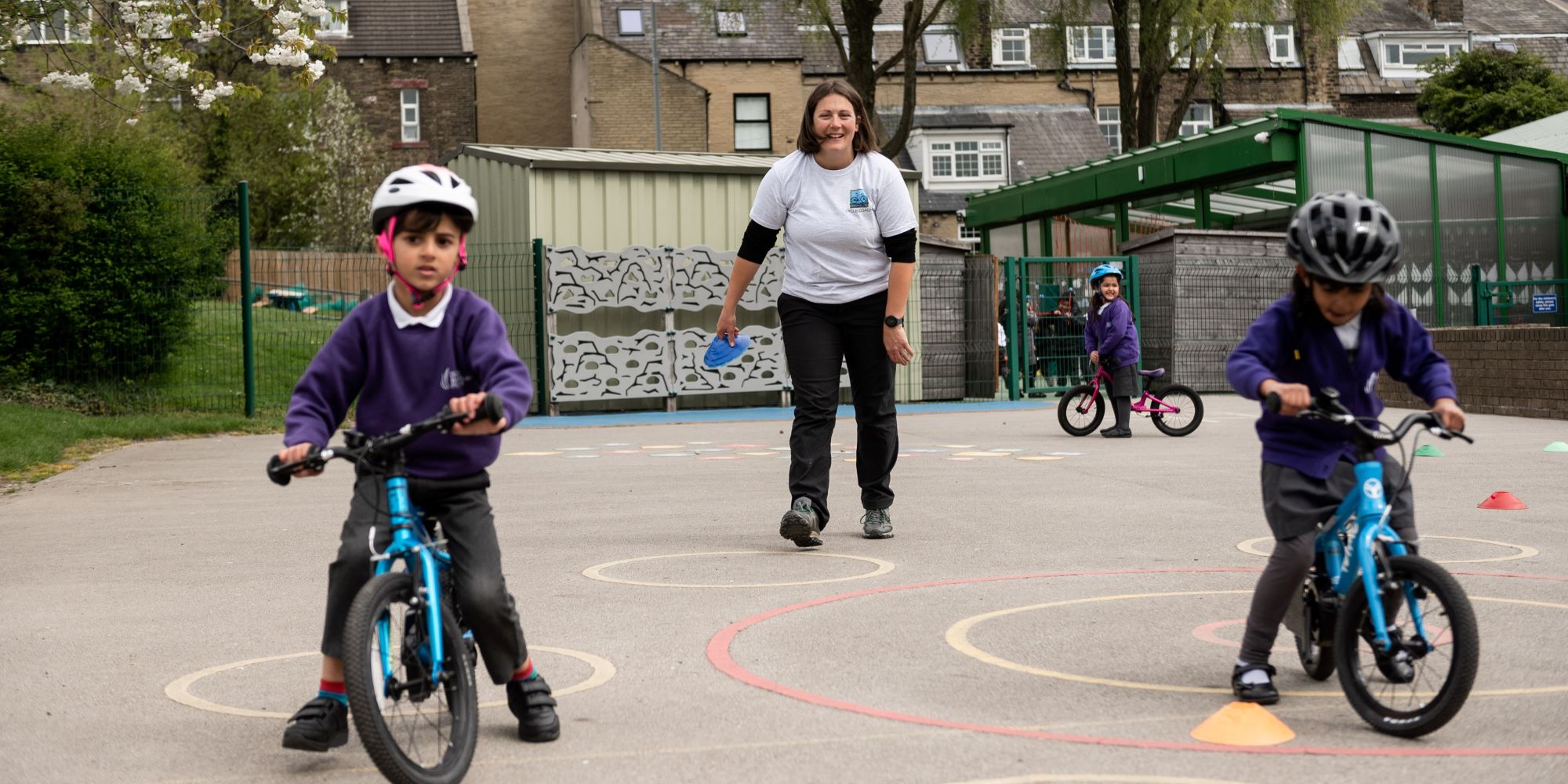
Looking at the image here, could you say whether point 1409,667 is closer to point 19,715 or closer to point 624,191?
point 19,715

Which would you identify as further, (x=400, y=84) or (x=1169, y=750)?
(x=400, y=84)

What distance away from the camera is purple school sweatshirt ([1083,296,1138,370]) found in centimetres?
1638

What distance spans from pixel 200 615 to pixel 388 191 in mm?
3044

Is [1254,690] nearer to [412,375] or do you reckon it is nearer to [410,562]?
[410,562]

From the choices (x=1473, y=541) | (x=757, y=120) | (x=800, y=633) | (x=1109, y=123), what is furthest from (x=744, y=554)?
(x=1109, y=123)

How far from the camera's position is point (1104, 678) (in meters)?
5.17

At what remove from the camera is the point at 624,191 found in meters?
22.7

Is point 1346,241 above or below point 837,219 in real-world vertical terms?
below

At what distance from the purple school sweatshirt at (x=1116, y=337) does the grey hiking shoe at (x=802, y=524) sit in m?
8.67

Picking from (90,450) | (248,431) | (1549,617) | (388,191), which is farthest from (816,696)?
(248,431)

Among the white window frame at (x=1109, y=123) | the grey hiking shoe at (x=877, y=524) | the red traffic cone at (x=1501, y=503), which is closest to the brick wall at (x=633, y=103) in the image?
the white window frame at (x=1109, y=123)

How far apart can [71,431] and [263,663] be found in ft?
37.8

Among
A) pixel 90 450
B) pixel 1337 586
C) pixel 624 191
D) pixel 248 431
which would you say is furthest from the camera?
pixel 624 191

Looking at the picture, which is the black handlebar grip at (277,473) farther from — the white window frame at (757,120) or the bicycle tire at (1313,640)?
the white window frame at (757,120)
